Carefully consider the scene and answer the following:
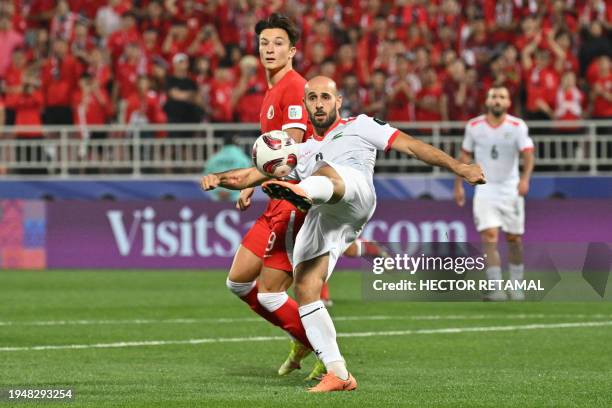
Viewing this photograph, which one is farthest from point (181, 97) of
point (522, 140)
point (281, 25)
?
point (281, 25)

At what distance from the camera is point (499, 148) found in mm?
17422

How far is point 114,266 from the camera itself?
22875mm

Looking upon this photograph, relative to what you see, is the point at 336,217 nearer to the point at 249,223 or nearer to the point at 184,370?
the point at 184,370

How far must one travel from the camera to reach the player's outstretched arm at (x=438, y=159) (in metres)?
8.67

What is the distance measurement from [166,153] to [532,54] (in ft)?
19.8

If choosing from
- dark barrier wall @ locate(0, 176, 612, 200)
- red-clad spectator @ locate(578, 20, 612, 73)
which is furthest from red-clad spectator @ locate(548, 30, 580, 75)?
dark barrier wall @ locate(0, 176, 612, 200)

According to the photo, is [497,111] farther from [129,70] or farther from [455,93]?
[129,70]

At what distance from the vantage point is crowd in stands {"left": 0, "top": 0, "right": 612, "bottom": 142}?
2241cm

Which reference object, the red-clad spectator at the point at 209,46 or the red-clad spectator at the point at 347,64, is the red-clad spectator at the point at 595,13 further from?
the red-clad spectator at the point at 209,46

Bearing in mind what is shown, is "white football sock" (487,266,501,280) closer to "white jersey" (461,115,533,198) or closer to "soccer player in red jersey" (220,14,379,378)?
"white jersey" (461,115,533,198)

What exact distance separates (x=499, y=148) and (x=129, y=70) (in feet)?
28.4

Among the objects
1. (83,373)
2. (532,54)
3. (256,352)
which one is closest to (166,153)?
(532,54)

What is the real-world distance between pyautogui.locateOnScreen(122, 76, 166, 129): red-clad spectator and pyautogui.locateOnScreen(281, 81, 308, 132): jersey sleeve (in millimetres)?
13139

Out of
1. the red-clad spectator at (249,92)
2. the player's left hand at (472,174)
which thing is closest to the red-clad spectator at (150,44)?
the red-clad spectator at (249,92)
